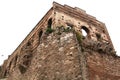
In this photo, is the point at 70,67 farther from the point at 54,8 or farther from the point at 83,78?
the point at 54,8

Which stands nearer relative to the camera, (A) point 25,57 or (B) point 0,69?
(A) point 25,57

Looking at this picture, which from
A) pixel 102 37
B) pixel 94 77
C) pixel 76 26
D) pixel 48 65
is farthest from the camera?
pixel 102 37

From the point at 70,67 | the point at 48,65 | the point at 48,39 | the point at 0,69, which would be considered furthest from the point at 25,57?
the point at 0,69

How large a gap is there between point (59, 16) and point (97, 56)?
483 centimetres

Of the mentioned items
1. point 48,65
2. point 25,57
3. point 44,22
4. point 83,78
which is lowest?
point 83,78

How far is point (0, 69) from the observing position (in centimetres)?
2305

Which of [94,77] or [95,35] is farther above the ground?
[95,35]

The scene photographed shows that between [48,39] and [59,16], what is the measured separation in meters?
2.93

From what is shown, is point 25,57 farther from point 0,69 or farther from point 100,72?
point 0,69

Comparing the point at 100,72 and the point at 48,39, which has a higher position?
the point at 48,39

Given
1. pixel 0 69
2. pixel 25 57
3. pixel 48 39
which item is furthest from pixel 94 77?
pixel 0 69

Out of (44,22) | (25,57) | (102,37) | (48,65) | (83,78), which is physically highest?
(44,22)

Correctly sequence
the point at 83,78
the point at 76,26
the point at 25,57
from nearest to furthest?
the point at 83,78
the point at 25,57
the point at 76,26

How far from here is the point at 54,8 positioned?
15555mm
